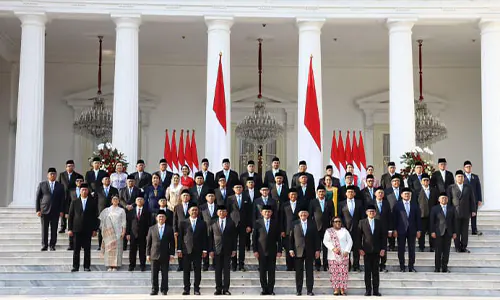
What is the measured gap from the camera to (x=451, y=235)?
14953mm

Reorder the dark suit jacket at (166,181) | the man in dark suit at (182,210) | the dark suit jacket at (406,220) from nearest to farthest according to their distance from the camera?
the man in dark suit at (182,210) → the dark suit jacket at (406,220) → the dark suit jacket at (166,181)

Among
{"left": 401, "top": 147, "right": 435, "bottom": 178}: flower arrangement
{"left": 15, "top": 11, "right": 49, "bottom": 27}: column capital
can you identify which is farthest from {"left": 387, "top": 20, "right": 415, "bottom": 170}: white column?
{"left": 15, "top": 11, "right": 49, "bottom": 27}: column capital

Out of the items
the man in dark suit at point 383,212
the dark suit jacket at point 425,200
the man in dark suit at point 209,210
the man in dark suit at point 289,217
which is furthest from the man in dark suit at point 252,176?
the dark suit jacket at point 425,200

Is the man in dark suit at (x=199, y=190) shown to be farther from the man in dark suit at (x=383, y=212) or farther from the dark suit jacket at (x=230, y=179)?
the man in dark suit at (x=383, y=212)

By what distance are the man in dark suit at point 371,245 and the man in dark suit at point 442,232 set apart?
53.6 inches

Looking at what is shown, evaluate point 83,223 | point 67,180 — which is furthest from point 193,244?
point 67,180

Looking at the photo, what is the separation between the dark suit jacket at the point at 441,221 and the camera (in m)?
14.9

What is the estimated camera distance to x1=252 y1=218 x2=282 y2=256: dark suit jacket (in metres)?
13.9

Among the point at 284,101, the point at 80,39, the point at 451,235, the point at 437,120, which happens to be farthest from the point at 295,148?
the point at 451,235

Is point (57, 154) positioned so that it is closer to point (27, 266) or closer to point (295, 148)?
point (295, 148)

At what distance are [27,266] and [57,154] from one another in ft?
40.9

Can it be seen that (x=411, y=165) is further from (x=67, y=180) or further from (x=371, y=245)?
(x=67, y=180)

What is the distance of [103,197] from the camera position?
15484 mm

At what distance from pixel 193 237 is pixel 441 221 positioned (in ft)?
16.6
